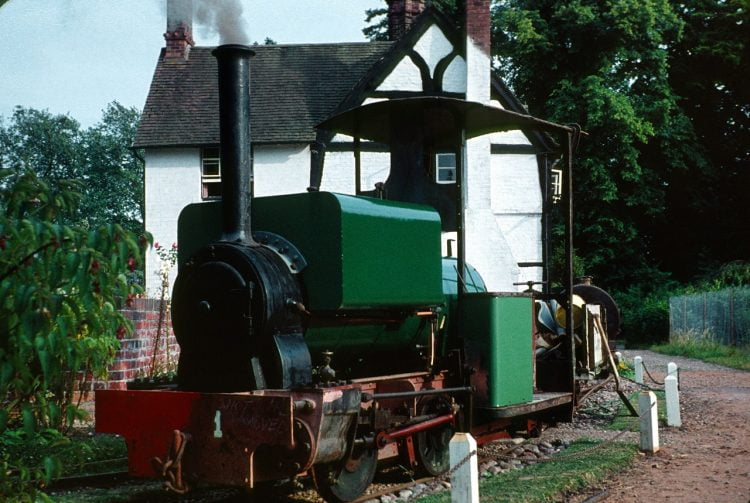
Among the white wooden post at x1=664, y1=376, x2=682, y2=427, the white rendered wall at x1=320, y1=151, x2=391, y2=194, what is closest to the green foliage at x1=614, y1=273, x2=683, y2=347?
the white rendered wall at x1=320, y1=151, x2=391, y2=194

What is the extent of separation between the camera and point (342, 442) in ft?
18.7

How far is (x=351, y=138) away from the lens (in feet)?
80.7

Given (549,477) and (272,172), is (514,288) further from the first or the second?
(549,477)

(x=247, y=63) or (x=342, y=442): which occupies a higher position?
(x=247, y=63)

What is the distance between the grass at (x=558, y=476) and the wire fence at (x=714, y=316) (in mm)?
15905

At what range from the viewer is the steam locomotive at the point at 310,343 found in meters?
5.43

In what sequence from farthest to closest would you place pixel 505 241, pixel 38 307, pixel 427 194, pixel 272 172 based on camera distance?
pixel 272 172 → pixel 505 241 → pixel 427 194 → pixel 38 307

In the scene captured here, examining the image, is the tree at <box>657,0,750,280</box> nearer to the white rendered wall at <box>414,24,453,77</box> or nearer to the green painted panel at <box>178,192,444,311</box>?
the white rendered wall at <box>414,24,453,77</box>

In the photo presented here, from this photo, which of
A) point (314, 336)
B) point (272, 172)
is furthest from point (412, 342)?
point (272, 172)

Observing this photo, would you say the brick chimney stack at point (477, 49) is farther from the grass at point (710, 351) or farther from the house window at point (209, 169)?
the grass at point (710, 351)

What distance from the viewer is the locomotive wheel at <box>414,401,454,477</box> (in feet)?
23.1

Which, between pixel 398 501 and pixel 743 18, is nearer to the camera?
pixel 398 501

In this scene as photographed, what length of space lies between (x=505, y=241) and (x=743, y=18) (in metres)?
17.7

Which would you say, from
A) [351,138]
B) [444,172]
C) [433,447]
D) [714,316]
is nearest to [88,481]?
[433,447]
